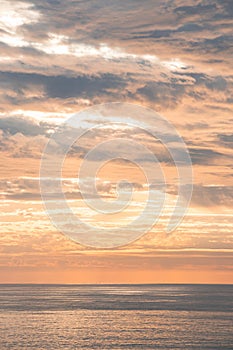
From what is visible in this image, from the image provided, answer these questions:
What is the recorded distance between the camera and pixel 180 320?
18612 cm

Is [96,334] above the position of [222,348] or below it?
above

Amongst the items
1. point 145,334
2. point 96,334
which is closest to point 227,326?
point 145,334

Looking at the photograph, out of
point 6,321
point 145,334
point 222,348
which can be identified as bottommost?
point 222,348

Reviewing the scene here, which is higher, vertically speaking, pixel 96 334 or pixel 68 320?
pixel 68 320

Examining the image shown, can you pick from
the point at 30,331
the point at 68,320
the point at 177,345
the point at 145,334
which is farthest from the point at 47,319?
the point at 177,345

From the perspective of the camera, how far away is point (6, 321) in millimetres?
184375

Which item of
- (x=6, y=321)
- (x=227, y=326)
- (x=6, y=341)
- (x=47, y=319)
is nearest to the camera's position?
(x=6, y=341)

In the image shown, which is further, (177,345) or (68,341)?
(68,341)

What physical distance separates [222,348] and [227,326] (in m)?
46.1

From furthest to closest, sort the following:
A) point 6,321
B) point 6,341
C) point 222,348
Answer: point 6,321 → point 6,341 → point 222,348

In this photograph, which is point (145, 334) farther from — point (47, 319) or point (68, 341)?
point (47, 319)

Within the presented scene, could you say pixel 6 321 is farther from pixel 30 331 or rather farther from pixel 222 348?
pixel 222 348

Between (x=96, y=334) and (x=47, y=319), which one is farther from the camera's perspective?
(x=47, y=319)

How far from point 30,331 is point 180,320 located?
53.5 meters
